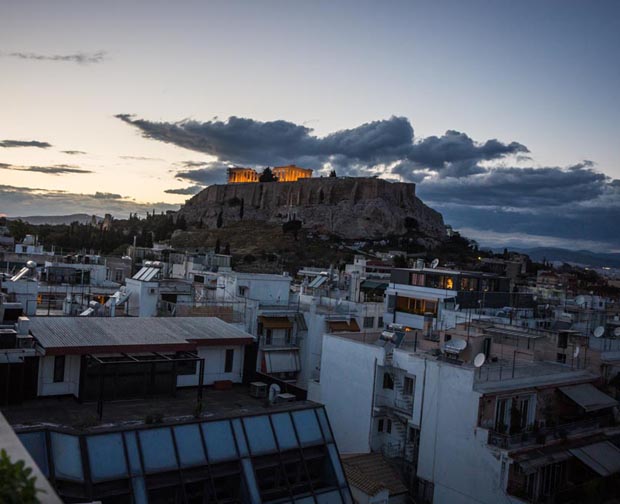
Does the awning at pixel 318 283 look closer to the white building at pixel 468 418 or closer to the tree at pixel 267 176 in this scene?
the white building at pixel 468 418

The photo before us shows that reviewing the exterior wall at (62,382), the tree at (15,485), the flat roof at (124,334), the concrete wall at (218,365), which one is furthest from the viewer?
the concrete wall at (218,365)

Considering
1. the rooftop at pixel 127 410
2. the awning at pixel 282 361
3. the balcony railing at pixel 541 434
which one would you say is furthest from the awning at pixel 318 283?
the rooftop at pixel 127 410

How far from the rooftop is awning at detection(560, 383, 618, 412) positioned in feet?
32.1

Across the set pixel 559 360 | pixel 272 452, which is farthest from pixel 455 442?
pixel 559 360

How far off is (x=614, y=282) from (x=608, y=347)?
7298cm

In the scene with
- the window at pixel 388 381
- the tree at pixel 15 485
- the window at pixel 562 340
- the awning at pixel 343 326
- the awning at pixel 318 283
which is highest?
the tree at pixel 15 485

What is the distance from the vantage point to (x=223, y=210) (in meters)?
174

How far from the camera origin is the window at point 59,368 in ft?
49.4

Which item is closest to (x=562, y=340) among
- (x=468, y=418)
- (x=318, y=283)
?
(x=468, y=418)

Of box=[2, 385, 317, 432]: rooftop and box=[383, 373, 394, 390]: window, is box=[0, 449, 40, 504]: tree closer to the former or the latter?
box=[2, 385, 317, 432]: rooftop

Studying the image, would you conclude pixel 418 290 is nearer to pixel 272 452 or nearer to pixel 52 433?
pixel 272 452

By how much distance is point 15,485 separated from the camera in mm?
3758

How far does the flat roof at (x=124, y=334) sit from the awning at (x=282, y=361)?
7.01 metres

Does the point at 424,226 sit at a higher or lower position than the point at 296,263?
higher
